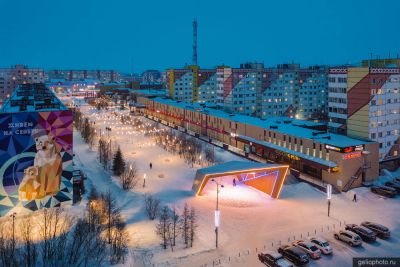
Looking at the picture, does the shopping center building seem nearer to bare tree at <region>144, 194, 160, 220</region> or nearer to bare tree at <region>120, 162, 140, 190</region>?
bare tree at <region>120, 162, 140, 190</region>

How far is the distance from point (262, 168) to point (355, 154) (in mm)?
10740

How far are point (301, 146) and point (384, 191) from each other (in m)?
10.7

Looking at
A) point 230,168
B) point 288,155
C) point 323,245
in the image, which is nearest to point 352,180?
point 288,155

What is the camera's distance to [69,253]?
20.8m

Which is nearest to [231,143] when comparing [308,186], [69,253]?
[308,186]

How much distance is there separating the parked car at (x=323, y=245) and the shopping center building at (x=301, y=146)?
576 inches

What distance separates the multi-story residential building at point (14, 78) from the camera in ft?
396

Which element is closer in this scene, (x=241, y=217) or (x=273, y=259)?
(x=273, y=259)

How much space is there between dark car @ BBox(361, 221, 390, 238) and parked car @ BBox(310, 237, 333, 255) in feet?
16.4

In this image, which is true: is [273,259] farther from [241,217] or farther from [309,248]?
[241,217]

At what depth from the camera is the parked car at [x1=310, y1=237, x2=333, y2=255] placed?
24.0 metres

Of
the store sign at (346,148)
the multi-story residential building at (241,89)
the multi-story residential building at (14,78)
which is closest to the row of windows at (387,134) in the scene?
the store sign at (346,148)

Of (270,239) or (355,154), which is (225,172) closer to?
(270,239)

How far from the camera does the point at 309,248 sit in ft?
78.3
